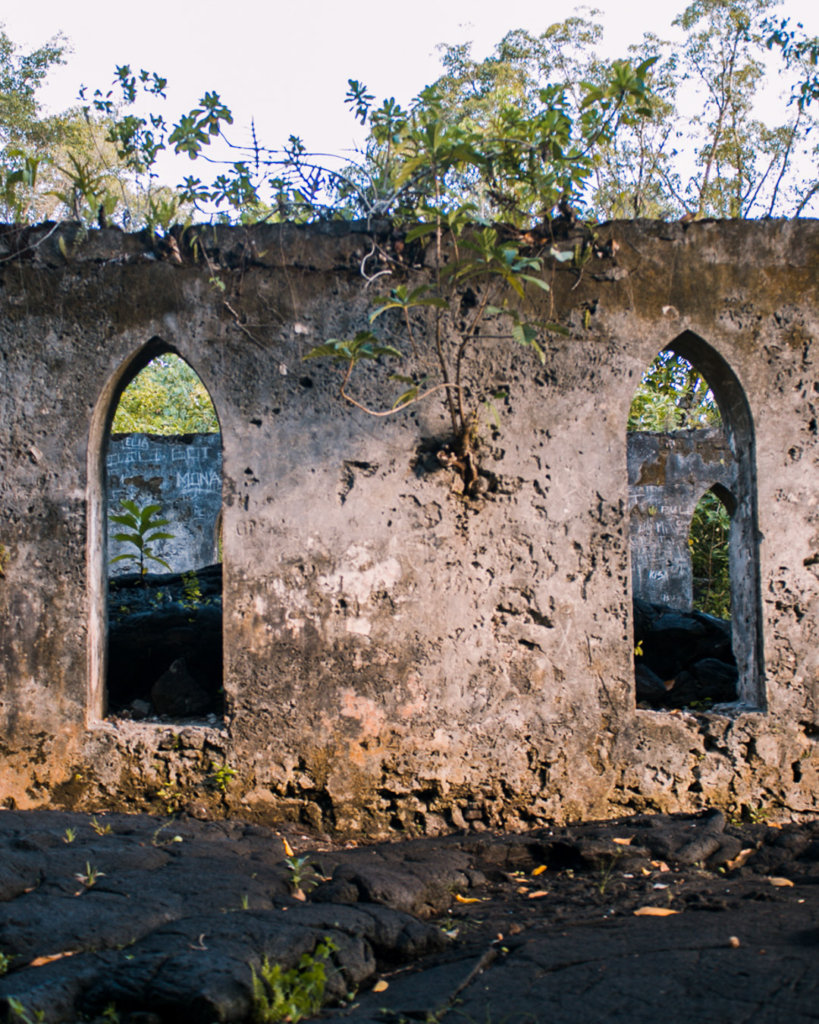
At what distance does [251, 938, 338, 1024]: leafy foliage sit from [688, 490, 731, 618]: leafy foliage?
1194 centimetres

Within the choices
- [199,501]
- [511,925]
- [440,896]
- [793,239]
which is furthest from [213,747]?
[199,501]

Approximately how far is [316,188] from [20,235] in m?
1.49

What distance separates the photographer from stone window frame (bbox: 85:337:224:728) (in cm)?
408

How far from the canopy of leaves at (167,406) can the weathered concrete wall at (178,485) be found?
20.1 ft

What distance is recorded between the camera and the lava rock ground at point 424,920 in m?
2.22

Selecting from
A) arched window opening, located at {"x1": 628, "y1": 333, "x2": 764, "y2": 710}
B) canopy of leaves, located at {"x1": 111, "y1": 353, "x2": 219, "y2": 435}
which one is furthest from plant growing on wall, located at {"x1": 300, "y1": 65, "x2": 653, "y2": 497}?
canopy of leaves, located at {"x1": 111, "y1": 353, "x2": 219, "y2": 435}

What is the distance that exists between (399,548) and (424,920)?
5.37 ft

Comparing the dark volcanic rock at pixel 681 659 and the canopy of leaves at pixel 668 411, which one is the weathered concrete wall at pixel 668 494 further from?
the dark volcanic rock at pixel 681 659

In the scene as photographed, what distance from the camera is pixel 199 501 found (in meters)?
11.3

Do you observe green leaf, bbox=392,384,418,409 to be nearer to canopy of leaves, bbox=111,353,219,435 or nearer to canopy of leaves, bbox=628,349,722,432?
canopy of leaves, bbox=628,349,722,432

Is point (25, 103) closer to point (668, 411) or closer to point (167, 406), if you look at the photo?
point (167, 406)

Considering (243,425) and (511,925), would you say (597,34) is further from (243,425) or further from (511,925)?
(511,925)

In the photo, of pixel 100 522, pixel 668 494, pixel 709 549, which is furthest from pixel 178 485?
pixel 709 549

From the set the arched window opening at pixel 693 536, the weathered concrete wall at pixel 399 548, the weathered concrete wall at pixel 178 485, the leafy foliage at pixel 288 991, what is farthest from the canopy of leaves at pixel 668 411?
the leafy foliage at pixel 288 991
